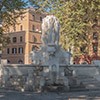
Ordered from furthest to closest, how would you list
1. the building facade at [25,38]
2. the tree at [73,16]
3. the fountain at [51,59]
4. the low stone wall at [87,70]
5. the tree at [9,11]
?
the building facade at [25,38] < the tree at [73,16] < the tree at [9,11] < the low stone wall at [87,70] < the fountain at [51,59]

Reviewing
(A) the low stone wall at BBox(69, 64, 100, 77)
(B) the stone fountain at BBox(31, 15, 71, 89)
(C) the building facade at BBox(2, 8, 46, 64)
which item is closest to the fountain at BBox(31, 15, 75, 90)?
(B) the stone fountain at BBox(31, 15, 71, 89)

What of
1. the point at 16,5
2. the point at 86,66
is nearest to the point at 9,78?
the point at 86,66

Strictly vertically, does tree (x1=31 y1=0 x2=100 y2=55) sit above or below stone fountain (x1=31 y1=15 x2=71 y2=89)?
above

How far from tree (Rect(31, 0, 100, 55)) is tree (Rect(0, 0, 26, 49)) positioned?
302 inches

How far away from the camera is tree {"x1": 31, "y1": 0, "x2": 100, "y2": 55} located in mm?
39344

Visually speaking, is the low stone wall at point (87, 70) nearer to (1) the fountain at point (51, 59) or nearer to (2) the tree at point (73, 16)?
(1) the fountain at point (51, 59)

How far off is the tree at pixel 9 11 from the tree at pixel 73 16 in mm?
7672

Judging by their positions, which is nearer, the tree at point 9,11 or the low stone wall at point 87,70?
the low stone wall at point 87,70

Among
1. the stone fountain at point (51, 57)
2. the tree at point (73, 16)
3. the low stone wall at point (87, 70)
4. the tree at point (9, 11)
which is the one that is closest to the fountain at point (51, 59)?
the stone fountain at point (51, 57)

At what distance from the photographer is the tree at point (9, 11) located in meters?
27.7

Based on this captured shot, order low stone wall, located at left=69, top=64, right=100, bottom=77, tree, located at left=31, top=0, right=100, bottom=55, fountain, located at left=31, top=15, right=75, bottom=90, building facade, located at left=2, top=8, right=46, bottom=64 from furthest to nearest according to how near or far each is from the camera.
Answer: building facade, located at left=2, top=8, right=46, bottom=64
tree, located at left=31, top=0, right=100, bottom=55
low stone wall, located at left=69, top=64, right=100, bottom=77
fountain, located at left=31, top=15, right=75, bottom=90

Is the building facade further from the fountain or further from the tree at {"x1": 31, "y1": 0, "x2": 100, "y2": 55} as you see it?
the fountain

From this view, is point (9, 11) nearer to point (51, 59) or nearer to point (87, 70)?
point (87, 70)

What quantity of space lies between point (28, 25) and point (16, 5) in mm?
46834
